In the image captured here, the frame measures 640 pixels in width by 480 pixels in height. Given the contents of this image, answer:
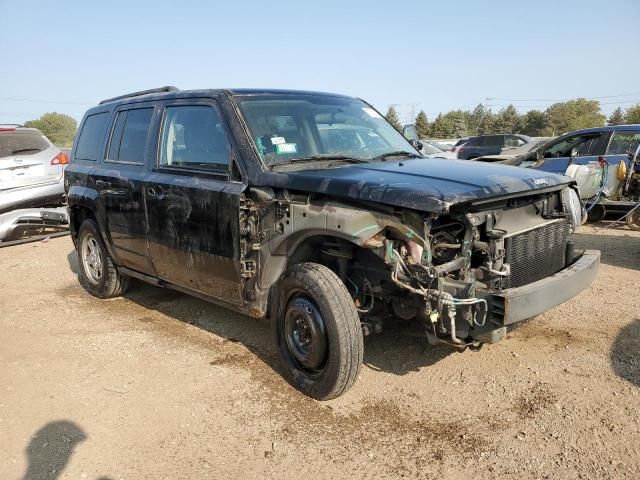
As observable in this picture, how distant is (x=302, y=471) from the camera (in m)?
2.82

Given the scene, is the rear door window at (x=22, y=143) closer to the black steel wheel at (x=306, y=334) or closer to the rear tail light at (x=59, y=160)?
the rear tail light at (x=59, y=160)

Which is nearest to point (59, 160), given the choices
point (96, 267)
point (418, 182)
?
point (96, 267)

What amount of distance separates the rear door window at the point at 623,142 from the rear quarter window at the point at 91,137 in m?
7.83

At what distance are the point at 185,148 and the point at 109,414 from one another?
6.91 ft

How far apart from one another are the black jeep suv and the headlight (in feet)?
0.04

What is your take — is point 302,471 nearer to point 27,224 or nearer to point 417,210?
point 417,210

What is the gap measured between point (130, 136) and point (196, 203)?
1457mm

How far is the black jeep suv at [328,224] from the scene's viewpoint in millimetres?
3055

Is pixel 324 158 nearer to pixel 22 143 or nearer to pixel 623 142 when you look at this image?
pixel 623 142

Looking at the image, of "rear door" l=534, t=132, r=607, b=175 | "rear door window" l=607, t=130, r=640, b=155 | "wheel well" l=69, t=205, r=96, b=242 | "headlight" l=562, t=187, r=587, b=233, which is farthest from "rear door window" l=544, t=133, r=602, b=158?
"wheel well" l=69, t=205, r=96, b=242

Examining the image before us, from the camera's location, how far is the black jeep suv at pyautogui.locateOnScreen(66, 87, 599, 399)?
10.0 ft

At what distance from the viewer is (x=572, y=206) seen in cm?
396

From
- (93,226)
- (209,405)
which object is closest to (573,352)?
(209,405)

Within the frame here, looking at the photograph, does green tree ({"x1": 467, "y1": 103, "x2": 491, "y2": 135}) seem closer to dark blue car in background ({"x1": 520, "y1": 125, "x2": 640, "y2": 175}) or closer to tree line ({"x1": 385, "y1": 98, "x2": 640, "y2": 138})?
tree line ({"x1": 385, "y1": 98, "x2": 640, "y2": 138})
